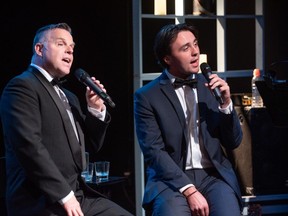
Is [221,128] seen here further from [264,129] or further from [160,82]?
[264,129]

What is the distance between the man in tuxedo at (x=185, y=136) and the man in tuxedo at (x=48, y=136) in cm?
28

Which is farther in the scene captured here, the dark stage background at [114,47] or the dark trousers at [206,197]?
the dark stage background at [114,47]

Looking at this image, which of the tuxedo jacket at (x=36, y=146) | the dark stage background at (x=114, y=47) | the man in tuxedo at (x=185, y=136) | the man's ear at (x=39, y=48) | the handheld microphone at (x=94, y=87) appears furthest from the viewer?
the dark stage background at (x=114, y=47)

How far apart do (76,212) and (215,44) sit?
2404 mm

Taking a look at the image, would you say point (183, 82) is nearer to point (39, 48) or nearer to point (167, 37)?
point (167, 37)

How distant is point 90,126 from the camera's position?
2.94m

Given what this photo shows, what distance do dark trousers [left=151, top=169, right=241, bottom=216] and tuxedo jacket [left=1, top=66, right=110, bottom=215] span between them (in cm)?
45

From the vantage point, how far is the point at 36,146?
99.9 inches

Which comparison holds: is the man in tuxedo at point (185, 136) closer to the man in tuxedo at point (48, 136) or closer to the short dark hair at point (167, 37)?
the short dark hair at point (167, 37)

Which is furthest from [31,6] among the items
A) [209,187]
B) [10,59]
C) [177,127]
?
[209,187]

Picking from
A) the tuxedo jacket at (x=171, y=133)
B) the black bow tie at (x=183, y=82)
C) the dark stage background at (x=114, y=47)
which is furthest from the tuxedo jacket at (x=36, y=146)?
the dark stage background at (x=114, y=47)

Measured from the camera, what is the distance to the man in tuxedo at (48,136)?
2.55 metres

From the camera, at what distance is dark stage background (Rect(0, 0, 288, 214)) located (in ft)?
14.8

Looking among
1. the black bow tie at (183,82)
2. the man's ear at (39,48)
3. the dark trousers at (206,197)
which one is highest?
the man's ear at (39,48)
